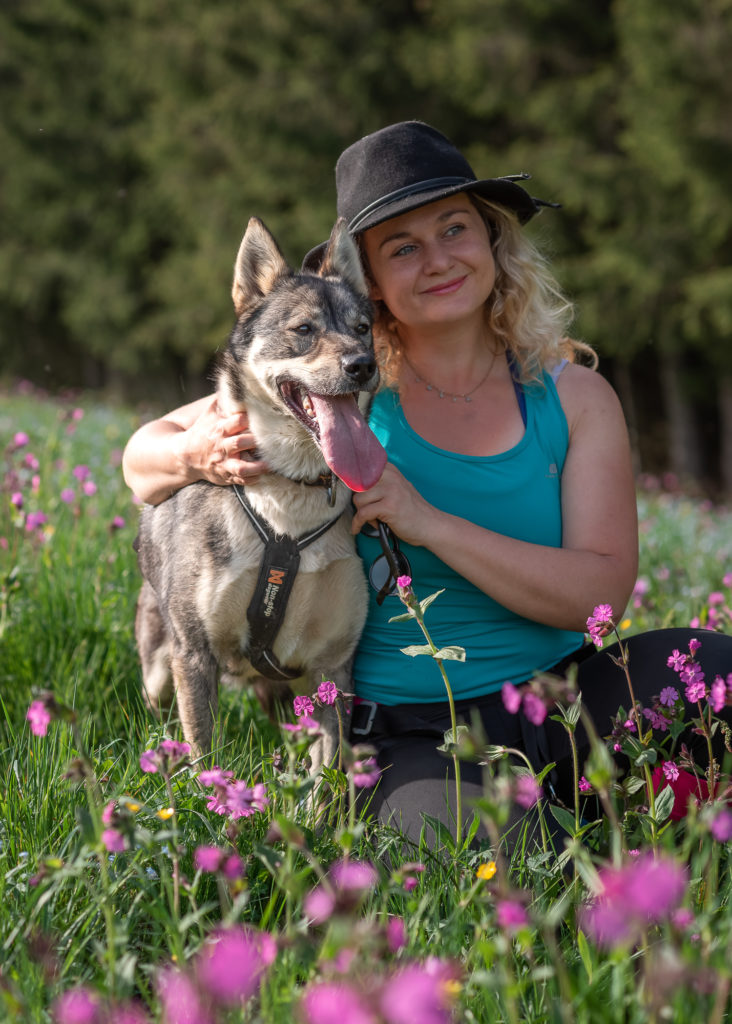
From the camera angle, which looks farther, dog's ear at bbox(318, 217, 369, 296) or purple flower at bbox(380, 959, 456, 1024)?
dog's ear at bbox(318, 217, 369, 296)

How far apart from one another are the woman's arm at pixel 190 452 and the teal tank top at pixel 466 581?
1.40 feet

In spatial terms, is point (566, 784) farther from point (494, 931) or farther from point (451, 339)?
point (451, 339)

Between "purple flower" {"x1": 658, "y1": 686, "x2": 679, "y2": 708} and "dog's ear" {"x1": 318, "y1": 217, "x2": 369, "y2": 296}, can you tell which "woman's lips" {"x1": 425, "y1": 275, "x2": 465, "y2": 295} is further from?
"purple flower" {"x1": 658, "y1": 686, "x2": 679, "y2": 708}

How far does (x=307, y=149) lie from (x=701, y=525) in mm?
10291

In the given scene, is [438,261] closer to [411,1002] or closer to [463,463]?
[463,463]

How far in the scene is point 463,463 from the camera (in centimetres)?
284

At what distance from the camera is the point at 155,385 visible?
20.9m

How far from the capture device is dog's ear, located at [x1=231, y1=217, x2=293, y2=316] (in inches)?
113

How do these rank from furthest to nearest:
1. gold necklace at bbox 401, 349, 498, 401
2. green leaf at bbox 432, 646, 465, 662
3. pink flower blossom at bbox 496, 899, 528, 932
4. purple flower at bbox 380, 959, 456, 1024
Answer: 1. gold necklace at bbox 401, 349, 498, 401
2. green leaf at bbox 432, 646, 465, 662
3. pink flower blossom at bbox 496, 899, 528, 932
4. purple flower at bbox 380, 959, 456, 1024

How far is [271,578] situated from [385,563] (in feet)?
1.07

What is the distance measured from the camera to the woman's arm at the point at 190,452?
274 cm

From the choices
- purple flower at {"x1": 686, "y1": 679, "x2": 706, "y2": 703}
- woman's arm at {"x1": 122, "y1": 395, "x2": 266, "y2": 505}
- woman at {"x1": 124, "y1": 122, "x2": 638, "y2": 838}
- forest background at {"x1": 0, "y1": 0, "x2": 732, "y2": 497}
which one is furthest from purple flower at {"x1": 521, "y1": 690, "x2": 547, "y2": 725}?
forest background at {"x1": 0, "y1": 0, "x2": 732, "y2": 497}

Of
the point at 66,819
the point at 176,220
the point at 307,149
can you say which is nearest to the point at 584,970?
the point at 66,819

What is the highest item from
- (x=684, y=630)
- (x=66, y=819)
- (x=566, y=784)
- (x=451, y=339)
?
(x=451, y=339)
